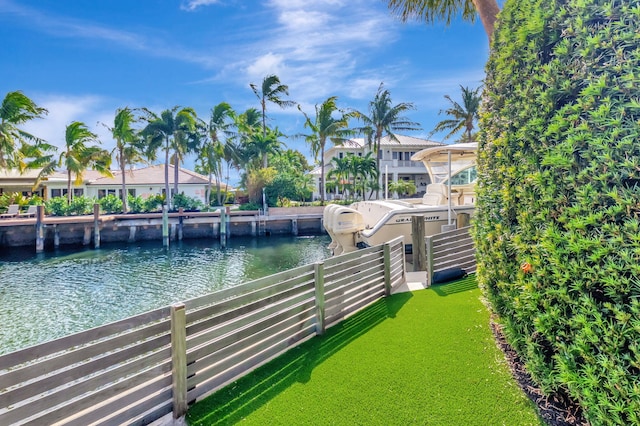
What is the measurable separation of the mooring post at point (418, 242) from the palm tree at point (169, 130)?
2491 centimetres

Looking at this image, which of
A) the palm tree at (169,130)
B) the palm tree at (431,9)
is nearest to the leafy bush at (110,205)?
the palm tree at (169,130)

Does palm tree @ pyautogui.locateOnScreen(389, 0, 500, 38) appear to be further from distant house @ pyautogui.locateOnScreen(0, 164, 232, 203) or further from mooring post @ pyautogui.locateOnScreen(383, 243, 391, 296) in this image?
distant house @ pyautogui.locateOnScreen(0, 164, 232, 203)

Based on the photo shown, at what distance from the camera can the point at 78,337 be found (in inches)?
99.3

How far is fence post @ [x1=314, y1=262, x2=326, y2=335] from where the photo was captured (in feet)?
15.1

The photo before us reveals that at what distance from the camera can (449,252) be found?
752 cm

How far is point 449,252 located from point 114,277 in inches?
509

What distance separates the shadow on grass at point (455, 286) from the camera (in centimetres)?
625

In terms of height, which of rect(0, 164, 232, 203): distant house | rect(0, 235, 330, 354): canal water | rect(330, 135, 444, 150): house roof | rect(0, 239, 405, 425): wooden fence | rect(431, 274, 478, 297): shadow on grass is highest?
rect(330, 135, 444, 150): house roof

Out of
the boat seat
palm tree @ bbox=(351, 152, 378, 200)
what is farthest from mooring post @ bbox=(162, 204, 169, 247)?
the boat seat

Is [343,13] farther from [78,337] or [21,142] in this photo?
[21,142]

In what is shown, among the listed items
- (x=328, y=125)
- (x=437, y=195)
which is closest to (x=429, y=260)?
(x=437, y=195)

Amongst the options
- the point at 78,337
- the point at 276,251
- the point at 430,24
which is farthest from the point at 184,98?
the point at 78,337

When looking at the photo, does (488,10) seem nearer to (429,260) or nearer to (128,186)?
(429,260)

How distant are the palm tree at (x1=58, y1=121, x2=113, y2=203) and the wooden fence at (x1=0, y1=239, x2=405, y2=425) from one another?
30872 millimetres
